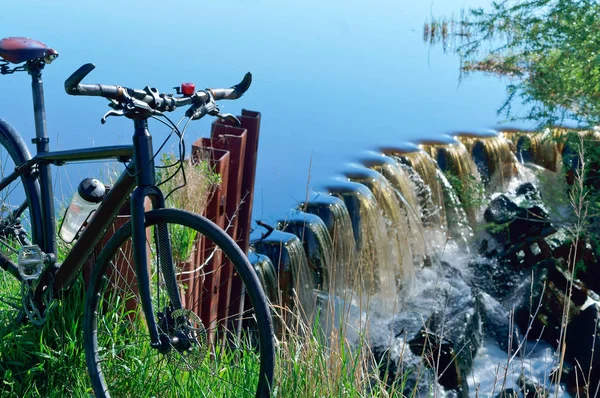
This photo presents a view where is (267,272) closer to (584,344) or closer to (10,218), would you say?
(10,218)

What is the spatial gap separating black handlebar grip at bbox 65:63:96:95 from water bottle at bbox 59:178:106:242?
2.54 feet

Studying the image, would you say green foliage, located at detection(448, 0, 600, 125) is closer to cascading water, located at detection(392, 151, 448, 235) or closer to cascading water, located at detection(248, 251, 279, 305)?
cascading water, located at detection(392, 151, 448, 235)

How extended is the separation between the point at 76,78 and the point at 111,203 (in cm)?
62

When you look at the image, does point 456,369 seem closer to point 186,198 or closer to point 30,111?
point 186,198

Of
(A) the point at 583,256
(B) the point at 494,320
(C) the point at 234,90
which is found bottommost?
(B) the point at 494,320

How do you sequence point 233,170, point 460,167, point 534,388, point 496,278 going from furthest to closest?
point 460,167, point 496,278, point 534,388, point 233,170

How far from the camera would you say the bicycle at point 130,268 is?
2.43m

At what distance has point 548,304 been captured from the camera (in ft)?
27.8

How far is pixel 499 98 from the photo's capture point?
1395cm

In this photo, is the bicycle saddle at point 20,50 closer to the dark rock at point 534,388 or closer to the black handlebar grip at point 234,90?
the black handlebar grip at point 234,90

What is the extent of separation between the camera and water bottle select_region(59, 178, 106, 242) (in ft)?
9.79

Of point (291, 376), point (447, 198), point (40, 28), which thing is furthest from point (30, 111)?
point (291, 376)

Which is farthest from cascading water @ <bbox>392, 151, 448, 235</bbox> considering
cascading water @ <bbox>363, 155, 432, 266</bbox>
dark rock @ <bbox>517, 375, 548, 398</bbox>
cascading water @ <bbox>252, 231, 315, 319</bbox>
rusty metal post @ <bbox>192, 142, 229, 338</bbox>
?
rusty metal post @ <bbox>192, 142, 229, 338</bbox>

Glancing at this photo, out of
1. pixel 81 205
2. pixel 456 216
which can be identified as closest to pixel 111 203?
pixel 81 205
